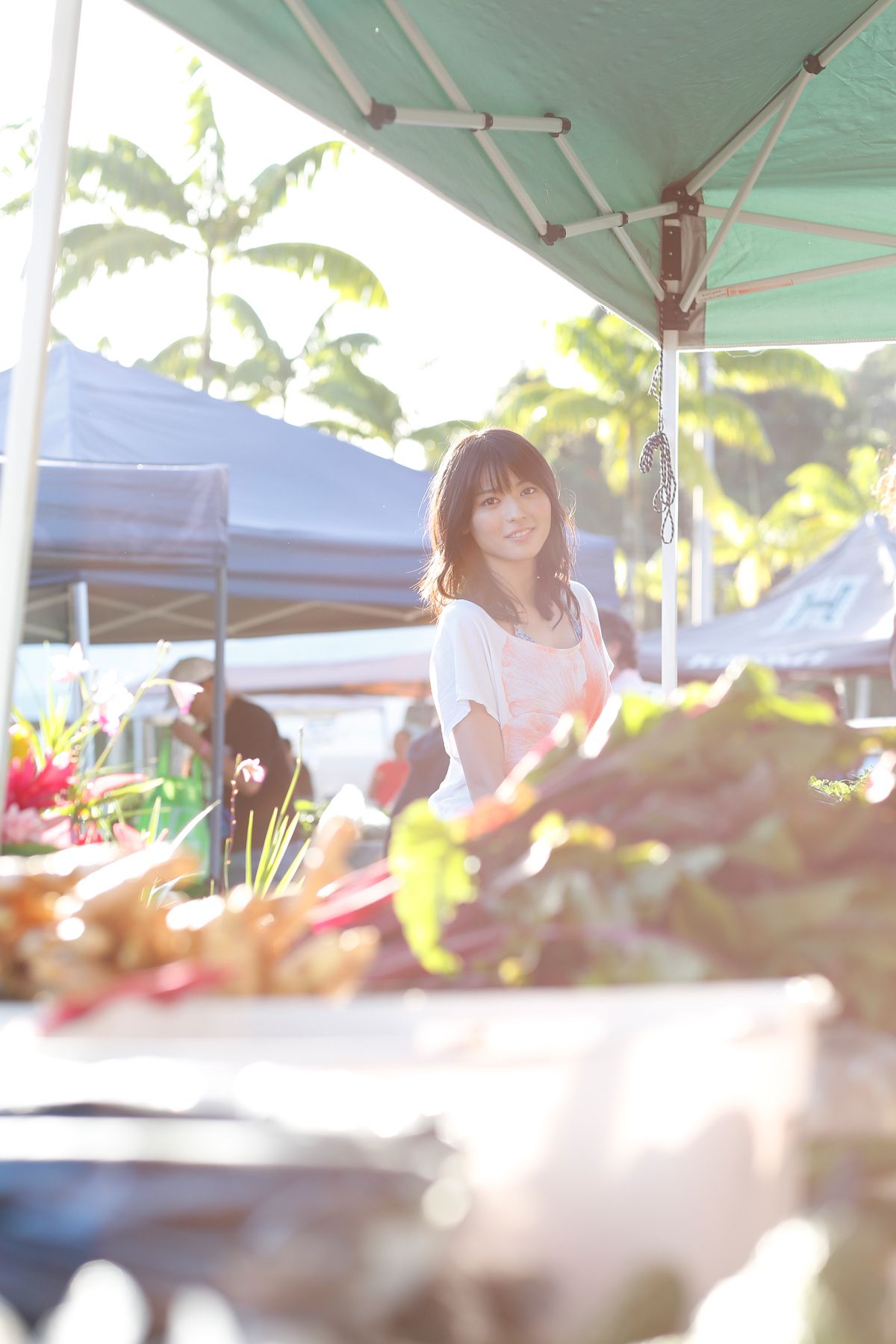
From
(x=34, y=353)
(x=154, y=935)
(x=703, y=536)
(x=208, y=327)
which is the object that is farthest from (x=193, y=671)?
(x=703, y=536)

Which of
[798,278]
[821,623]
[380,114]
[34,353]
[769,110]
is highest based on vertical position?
[769,110]

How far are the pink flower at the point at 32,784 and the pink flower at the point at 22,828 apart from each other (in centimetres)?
6

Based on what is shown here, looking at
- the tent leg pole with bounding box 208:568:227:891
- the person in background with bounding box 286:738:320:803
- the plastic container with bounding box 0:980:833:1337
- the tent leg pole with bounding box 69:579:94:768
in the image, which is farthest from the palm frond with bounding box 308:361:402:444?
the plastic container with bounding box 0:980:833:1337

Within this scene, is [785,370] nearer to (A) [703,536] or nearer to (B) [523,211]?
(A) [703,536]

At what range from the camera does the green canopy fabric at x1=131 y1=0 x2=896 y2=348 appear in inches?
83.6

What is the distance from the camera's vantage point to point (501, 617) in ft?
6.81

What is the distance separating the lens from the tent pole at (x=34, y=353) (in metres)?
1.19

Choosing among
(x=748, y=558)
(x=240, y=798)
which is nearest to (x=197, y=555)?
(x=240, y=798)

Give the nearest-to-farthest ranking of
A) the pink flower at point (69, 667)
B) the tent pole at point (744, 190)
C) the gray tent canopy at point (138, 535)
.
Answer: the pink flower at point (69, 667)
the tent pole at point (744, 190)
the gray tent canopy at point (138, 535)

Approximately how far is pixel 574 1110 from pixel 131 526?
4.36 m

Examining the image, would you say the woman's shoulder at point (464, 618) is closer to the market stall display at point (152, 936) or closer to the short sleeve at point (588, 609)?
the short sleeve at point (588, 609)

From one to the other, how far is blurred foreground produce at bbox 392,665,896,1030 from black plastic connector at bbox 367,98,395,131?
5.70 feet

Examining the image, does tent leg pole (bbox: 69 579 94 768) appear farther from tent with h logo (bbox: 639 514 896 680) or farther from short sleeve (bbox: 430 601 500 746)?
tent with h logo (bbox: 639 514 896 680)

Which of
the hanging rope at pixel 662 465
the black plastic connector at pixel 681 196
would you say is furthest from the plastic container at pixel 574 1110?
the black plastic connector at pixel 681 196
